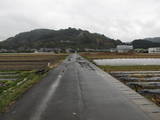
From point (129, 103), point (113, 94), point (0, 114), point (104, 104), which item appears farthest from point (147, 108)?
point (0, 114)

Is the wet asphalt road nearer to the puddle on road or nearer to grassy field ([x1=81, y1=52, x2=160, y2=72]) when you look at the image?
the puddle on road

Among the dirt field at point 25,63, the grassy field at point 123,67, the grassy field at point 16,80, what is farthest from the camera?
the dirt field at point 25,63

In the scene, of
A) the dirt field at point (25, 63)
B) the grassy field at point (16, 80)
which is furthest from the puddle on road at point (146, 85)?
the dirt field at point (25, 63)

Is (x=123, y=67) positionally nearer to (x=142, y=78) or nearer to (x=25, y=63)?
(x=142, y=78)

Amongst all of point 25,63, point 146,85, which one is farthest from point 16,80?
point 25,63

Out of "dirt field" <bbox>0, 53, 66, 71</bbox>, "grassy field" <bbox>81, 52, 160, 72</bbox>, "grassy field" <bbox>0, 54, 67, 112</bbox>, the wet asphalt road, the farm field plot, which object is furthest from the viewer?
"dirt field" <bbox>0, 53, 66, 71</bbox>

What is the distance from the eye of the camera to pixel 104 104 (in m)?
10.5

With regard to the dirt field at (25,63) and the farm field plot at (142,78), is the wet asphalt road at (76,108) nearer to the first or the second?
the farm field plot at (142,78)

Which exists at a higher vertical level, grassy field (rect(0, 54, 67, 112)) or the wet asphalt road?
the wet asphalt road

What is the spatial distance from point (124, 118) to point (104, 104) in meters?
2.36

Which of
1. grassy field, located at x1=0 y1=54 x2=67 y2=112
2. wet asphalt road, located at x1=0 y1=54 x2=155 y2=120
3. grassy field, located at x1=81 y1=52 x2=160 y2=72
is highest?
wet asphalt road, located at x1=0 y1=54 x2=155 y2=120

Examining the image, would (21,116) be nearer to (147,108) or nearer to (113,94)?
(147,108)

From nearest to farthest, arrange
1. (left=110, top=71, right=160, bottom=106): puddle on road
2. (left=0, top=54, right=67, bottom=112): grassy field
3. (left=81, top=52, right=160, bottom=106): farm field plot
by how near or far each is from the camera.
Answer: (left=0, top=54, right=67, bottom=112): grassy field < (left=110, top=71, right=160, bottom=106): puddle on road < (left=81, top=52, right=160, bottom=106): farm field plot

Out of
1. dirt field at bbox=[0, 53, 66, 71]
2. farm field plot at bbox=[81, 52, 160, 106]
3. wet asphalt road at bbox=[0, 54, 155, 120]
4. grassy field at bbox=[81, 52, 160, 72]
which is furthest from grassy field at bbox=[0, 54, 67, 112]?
grassy field at bbox=[81, 52, 160, 72]
